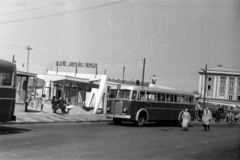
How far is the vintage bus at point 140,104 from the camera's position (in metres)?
20.5

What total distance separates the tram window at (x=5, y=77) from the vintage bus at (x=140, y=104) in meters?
8.47

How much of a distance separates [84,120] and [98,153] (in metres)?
13.0

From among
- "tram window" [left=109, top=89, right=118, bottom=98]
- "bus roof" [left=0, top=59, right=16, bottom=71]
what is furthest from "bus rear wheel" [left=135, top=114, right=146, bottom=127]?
"bus roof" [left=0, top=59, right=16, bottom=71]

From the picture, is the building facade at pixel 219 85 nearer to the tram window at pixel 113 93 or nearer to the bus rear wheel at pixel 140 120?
the bus rear wheel at pixel 140 120

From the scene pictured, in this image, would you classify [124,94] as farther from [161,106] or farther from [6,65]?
[6,65]

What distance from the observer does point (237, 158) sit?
1050cm

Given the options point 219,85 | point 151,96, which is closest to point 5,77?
point 151,96

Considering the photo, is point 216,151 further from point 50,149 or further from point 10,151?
point 10,151

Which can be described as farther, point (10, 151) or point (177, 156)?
point (177, 156)

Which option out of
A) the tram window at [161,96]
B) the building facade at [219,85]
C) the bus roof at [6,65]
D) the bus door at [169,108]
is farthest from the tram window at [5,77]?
the building facade at [219,85]

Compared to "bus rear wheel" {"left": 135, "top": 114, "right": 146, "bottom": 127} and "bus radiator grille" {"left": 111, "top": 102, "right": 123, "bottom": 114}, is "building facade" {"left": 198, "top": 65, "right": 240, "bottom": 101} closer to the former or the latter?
"bus rear wheel" {"left": 135, "top": 114, "right": 146, "bottom": 127}

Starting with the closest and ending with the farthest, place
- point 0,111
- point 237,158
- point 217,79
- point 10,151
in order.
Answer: point 10,151, point 237,158, point 0,111, point 217,79

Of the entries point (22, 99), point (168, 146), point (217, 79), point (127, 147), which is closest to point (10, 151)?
point (127, 147)

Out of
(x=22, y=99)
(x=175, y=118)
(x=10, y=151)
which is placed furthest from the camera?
(x=22, y=99)
